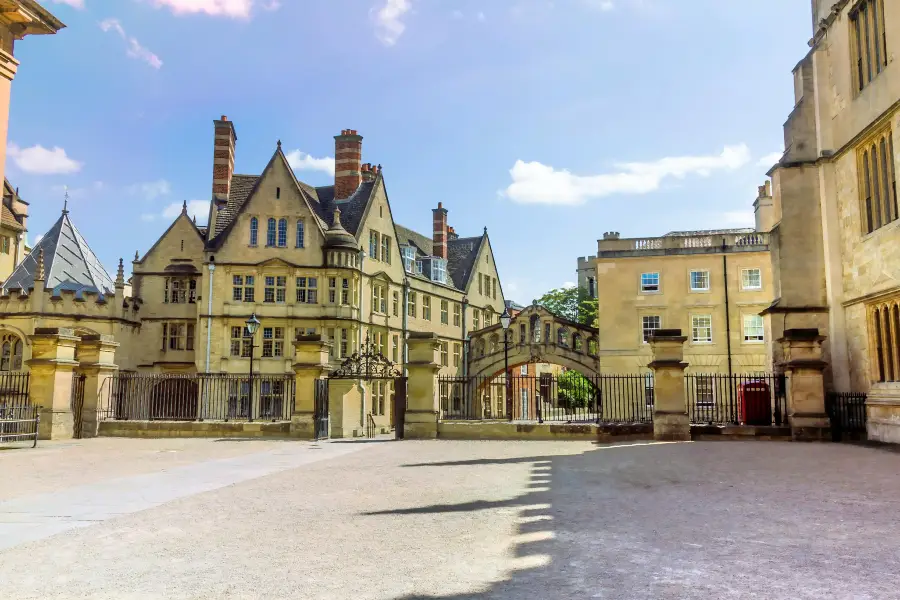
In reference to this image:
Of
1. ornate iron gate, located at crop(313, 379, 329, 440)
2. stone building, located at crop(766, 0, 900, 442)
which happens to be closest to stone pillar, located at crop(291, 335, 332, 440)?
ornate iron gate, located at crop(313, 379, 329, 440)

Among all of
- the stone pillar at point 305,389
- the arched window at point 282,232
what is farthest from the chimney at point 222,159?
the stone pillar at point 305,389

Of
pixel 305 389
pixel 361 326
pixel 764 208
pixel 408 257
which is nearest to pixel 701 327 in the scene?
pixel 764 208

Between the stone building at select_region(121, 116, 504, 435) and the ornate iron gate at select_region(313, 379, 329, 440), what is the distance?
16.1 meters

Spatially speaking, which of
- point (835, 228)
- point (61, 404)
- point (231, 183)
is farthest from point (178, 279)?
point (835, 228)

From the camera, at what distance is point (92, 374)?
877 inches

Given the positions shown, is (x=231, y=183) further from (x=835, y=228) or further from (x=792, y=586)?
(x=792, y=586)

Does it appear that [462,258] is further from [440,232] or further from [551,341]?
[551,341]

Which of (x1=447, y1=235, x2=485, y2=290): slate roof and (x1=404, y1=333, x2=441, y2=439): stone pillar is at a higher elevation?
(x1=447, y1=235, x2=485, y2=290): slate roof

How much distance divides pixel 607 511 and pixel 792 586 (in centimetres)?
318

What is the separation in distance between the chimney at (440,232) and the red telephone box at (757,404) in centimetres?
3480

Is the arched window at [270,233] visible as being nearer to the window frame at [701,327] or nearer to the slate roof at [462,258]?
the slate roof at [462,258]

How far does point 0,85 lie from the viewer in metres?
11.0

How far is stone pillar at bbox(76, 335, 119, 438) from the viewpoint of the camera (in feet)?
72.4

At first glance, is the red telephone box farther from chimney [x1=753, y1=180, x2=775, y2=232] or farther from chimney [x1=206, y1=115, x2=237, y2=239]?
chimney [x1=206, y1=115, x2=237, y2=239]
